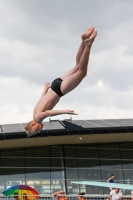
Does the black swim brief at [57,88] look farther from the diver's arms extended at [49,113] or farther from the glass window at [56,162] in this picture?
the glass window at [56,162]

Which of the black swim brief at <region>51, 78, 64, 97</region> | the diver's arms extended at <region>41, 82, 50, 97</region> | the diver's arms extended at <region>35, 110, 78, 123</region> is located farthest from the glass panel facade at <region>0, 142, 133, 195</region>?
the black swim brief at <region>51, 78, 64, 97</region>

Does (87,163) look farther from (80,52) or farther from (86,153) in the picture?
(80,52)

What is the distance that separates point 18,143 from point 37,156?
5.30 ft

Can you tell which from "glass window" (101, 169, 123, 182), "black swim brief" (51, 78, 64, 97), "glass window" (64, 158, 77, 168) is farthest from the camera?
"glass window" (64, 158, 77, 168)

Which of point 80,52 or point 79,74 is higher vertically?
point 80,52

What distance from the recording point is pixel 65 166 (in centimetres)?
2025

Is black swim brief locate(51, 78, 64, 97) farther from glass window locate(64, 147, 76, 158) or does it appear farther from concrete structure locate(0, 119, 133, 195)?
glass window locate(64, 147, 76, 158)

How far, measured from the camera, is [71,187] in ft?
63.0

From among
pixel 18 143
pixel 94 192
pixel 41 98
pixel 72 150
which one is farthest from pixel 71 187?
pixel 41 98

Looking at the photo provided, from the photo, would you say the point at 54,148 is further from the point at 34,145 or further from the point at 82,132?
the point at 82,132

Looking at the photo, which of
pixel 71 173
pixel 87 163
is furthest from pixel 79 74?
pixel 87 163

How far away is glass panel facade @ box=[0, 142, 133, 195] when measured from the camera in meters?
19.2

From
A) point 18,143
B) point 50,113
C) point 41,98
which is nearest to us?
point 50,113

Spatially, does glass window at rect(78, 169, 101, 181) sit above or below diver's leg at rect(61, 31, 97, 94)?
above
